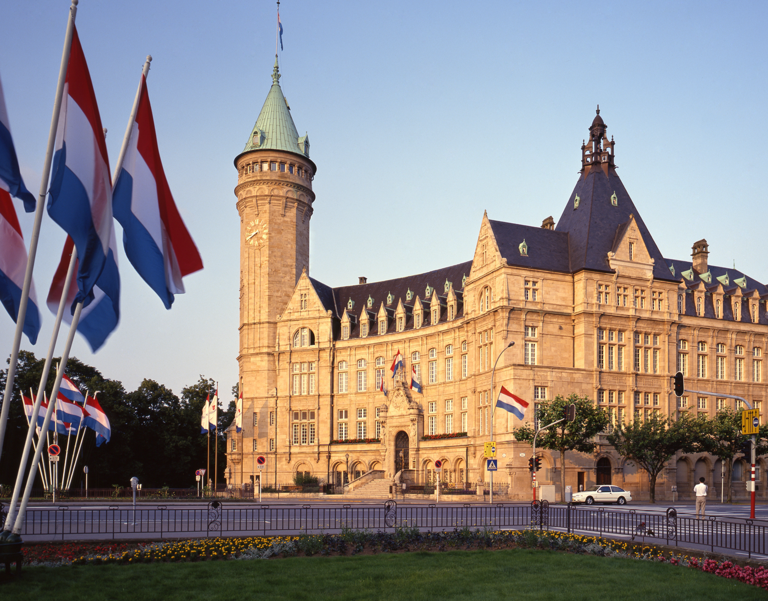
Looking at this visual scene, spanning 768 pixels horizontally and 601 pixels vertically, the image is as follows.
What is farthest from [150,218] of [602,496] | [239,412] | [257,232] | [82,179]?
[257,232]

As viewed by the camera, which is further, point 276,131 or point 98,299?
point 276,131

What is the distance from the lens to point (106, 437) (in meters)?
52.0

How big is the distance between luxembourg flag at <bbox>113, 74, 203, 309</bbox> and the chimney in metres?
71.3

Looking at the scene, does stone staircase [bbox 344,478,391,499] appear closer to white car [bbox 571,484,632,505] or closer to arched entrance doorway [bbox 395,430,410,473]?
arched entrance doorway [bbox 395,430,410,473]

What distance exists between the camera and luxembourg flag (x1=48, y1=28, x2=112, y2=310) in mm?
14984

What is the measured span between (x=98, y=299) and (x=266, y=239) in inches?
2692

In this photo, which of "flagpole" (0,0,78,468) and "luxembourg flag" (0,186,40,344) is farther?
"luxembourg flag" (0,186,40,344)

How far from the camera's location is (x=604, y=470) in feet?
208

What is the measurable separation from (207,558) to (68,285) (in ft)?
25.1

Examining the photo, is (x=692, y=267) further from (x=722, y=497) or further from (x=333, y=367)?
(x=333, y=367)

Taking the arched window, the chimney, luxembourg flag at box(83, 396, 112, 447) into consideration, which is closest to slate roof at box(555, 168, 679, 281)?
the chimney

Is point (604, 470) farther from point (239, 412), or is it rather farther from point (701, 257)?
point (239, 412)

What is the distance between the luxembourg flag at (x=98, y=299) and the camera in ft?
53.3

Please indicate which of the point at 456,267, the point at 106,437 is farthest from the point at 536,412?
the point at 106,437
